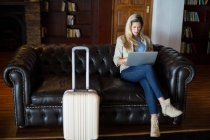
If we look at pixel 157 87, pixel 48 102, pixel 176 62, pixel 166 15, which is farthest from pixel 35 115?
pixel 166 15

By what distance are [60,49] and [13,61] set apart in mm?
756

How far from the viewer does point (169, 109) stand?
3.33m

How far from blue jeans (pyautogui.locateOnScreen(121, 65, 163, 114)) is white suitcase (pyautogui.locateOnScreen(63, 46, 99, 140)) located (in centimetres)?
64

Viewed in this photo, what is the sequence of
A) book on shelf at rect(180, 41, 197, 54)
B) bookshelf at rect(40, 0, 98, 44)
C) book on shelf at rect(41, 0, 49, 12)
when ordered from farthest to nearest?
1. bookshelf at rect(40, 0, 98, 44)
2. book on shelf at rect(41, 0, 49, 12)
3. book on shelf at rect(180, 41, 197, 54)

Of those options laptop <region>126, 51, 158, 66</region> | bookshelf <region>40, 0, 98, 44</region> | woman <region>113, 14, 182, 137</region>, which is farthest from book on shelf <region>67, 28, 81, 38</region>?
laptop <region>126, 51, 158, 66</region>

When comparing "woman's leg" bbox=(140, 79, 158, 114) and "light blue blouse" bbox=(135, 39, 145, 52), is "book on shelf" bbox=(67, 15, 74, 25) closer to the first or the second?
"light blue blouse" bbox=(135, 39, 145, 52)

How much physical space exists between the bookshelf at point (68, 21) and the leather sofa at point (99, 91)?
3244 mm

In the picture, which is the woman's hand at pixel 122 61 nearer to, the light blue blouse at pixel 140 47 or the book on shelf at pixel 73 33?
the light blue blouse at pixel 140 47

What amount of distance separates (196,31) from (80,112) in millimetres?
4335

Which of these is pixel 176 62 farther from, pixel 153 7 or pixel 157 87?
pixel 153 7

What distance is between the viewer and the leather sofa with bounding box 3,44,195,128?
3.30m

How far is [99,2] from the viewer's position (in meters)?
6.71

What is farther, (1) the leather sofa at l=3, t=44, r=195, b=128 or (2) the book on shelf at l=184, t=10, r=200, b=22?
(2) the book on shelf at l=184, t=10, r=200, b=22

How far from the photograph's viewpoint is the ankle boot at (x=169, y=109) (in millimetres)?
3320
